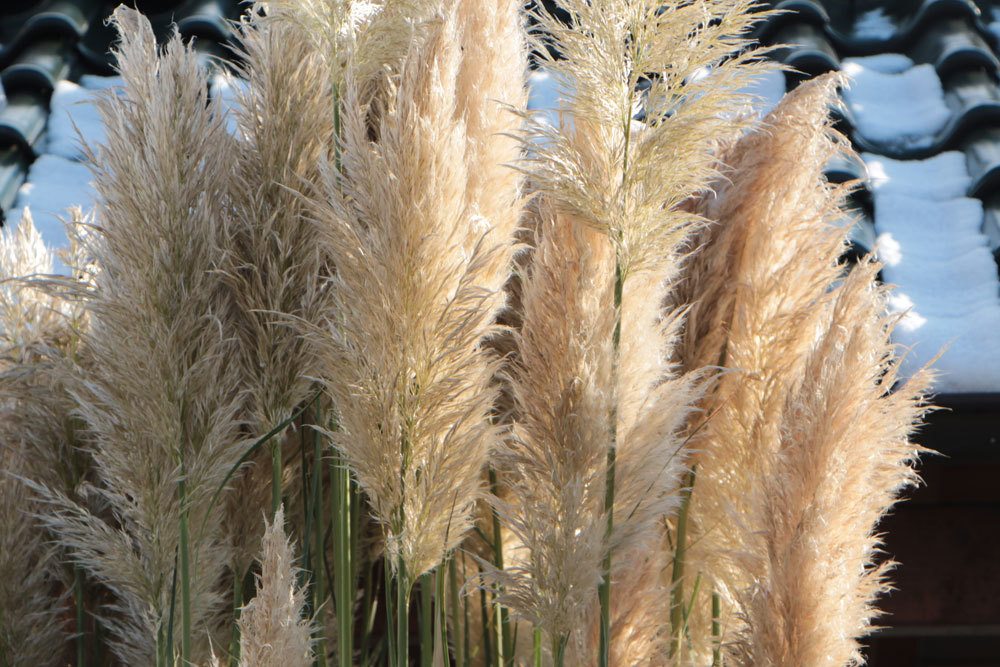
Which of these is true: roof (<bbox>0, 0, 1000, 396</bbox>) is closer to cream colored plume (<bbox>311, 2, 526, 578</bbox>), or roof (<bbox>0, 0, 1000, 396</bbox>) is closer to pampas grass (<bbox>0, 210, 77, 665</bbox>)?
pampas grass (<bbox>0, 210, 77, 665</bbox>)

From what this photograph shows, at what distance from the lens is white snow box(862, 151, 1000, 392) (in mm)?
2562

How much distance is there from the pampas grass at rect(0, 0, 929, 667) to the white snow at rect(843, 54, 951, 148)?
1.50m

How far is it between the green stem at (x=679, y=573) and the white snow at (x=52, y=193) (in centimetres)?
170

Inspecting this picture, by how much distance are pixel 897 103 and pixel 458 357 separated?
2.44 m

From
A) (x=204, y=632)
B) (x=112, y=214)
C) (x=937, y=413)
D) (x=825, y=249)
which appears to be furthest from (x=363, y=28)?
(x=937, y=413)

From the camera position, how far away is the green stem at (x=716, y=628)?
2.10m

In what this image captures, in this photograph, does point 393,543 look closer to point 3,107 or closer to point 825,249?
point 825,249

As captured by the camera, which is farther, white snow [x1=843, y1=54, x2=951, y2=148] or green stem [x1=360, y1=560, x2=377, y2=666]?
white snow [x1=843, y1=54, x2=951, y2=148]

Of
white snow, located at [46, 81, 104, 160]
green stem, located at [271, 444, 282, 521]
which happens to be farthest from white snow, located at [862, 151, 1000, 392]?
white snow, located at [46, 81, 104, 160]

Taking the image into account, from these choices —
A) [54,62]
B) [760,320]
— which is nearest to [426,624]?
[760,320]

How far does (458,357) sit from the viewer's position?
1.62m

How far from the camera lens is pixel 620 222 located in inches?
62.7

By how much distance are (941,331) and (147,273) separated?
5.94ft

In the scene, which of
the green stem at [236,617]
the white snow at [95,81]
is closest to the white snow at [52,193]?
the white snow at [95,81]
